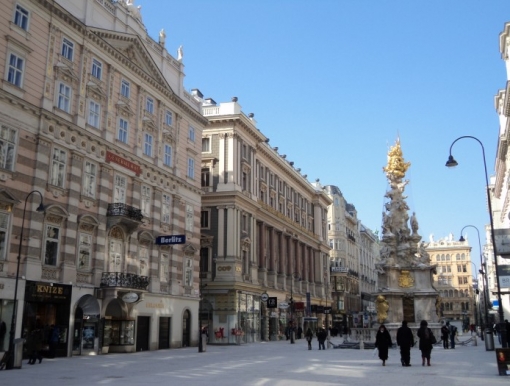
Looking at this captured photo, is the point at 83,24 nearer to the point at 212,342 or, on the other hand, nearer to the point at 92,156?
the point at 92,156

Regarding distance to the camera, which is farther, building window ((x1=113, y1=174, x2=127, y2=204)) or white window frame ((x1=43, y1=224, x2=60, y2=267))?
building window ((x1=113, y1=174, x2=127, y2=204))

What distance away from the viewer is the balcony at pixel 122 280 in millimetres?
35656

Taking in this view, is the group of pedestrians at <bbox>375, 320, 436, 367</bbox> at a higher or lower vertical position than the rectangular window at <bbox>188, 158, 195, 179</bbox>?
lower

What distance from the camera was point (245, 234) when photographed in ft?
204

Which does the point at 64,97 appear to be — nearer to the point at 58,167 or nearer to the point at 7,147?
the point at 58,167

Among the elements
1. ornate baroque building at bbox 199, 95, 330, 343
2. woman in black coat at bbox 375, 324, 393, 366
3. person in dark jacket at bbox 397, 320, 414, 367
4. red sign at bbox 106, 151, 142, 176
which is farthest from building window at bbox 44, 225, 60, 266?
ornate baroque building at bbox 199, 95, 330, 343

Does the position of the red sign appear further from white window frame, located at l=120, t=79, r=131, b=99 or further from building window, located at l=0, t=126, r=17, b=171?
building window, located at l=0, t=126, r=17, b=171

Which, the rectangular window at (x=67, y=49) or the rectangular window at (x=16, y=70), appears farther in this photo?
the rectangular window at (x=67, y=49)

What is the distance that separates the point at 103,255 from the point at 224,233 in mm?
24556

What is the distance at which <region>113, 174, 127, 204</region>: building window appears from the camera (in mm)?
38062

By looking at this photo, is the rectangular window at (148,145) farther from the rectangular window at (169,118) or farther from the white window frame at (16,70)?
the white window frame at (16,70)

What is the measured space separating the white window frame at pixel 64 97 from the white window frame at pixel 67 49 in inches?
72.0

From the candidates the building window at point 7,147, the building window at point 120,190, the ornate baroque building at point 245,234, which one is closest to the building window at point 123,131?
the building window at point 120,190

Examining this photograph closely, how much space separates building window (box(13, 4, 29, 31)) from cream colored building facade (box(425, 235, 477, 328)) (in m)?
143
